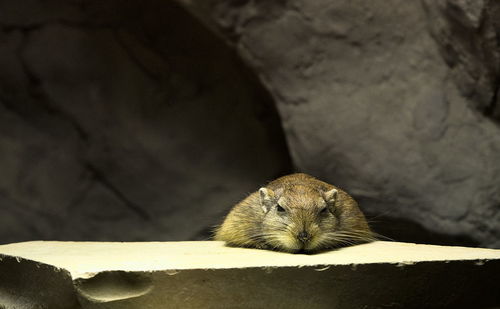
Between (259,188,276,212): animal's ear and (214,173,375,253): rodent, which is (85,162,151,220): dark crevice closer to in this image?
(214,173,375,253): rodent

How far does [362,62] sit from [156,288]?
270 centimetres

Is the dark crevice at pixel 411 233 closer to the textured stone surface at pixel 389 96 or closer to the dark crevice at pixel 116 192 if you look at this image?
the textured stone surface at pixel 389 96

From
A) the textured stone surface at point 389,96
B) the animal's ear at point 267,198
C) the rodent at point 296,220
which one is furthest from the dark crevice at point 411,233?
the animal's ear at point 267,198

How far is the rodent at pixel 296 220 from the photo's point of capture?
4.17 meters

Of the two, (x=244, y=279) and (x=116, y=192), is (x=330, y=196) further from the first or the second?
(x=116, y=192)

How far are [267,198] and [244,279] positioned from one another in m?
1.11

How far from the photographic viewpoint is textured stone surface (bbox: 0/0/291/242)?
6211 millimetres

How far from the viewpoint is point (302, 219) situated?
4.20 metres

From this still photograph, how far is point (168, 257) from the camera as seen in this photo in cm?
376

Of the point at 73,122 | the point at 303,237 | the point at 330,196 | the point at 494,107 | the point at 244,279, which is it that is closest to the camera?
the point at 244,279

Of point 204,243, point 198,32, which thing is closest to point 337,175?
point 204,243

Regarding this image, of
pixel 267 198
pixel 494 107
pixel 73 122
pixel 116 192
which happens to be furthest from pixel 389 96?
pixel 73 122

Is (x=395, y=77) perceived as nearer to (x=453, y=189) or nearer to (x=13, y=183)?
(x=453, y=189)

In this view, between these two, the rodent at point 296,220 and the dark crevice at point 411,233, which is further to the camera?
the dark crevice at point 411,233
